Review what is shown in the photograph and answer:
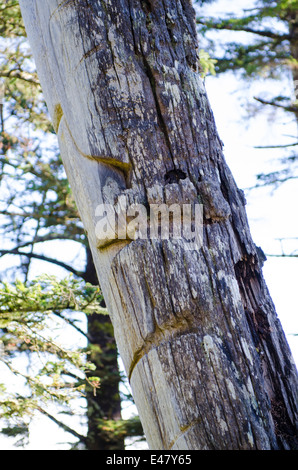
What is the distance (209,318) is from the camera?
184cm

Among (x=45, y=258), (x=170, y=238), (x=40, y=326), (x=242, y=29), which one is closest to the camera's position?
(x=170, y=238)

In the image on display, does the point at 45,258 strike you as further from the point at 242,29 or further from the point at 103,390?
the point at 242,29

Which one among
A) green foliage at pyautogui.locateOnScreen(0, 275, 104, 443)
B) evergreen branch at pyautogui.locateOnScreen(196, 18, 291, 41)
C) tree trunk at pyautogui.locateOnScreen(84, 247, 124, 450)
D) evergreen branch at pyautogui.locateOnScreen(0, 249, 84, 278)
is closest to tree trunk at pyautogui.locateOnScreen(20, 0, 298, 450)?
green foliage at pyautogui.locateOnScreen(0, 275, 104, 443)

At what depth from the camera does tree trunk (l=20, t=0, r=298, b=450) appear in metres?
1.74

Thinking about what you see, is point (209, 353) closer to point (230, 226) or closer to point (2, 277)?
point (230, 226)

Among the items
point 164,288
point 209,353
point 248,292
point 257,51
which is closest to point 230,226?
point 248,292

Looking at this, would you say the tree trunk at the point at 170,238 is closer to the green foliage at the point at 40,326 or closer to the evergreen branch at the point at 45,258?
the green foliage at the point at 40,326

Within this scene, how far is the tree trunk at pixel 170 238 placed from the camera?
174 cm

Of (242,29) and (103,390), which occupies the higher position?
(242,29)

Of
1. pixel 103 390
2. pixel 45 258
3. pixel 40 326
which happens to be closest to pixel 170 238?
pixel 40 326

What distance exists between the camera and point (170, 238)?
1939 mm

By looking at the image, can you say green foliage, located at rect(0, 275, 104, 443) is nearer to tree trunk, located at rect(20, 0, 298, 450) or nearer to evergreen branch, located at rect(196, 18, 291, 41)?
tree trunk, located at rect(20, 0, 298, 450)

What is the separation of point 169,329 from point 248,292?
37 centimetres

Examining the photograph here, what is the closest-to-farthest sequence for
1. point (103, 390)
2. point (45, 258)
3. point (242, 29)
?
1. point (103, 390)
2. point (242, 29)
3. point (45, 258)
